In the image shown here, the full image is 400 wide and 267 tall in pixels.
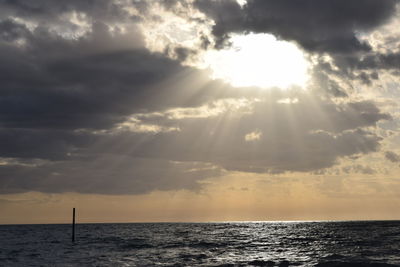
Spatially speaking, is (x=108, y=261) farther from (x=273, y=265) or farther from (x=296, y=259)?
(x=296, y=259)

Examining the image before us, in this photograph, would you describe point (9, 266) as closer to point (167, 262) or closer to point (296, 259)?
point (167, 262)

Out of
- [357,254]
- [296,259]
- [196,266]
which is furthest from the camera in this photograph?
[357,254]

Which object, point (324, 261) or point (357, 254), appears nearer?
point (324, 261)

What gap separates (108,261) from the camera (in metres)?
49.7

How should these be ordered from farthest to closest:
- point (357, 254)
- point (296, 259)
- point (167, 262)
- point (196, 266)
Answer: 1. point (357, 254)
2. point (296, 259)
3. point (167, 262)
4. point (196, 266)

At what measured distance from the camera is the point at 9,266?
46.5m

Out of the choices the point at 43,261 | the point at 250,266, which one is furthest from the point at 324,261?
the point at 43,261

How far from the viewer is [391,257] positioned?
51.6m

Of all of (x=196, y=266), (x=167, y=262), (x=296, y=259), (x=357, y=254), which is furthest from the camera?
(x=357, y=254)

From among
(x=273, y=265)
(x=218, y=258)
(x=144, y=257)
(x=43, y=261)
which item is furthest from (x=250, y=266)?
(x=43, y=261)

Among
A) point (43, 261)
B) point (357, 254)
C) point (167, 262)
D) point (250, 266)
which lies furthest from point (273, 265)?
point (43, 261)

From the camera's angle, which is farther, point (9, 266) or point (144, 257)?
point (144, 257)

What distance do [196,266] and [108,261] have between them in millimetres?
10613

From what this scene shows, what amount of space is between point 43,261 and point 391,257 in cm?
3889
